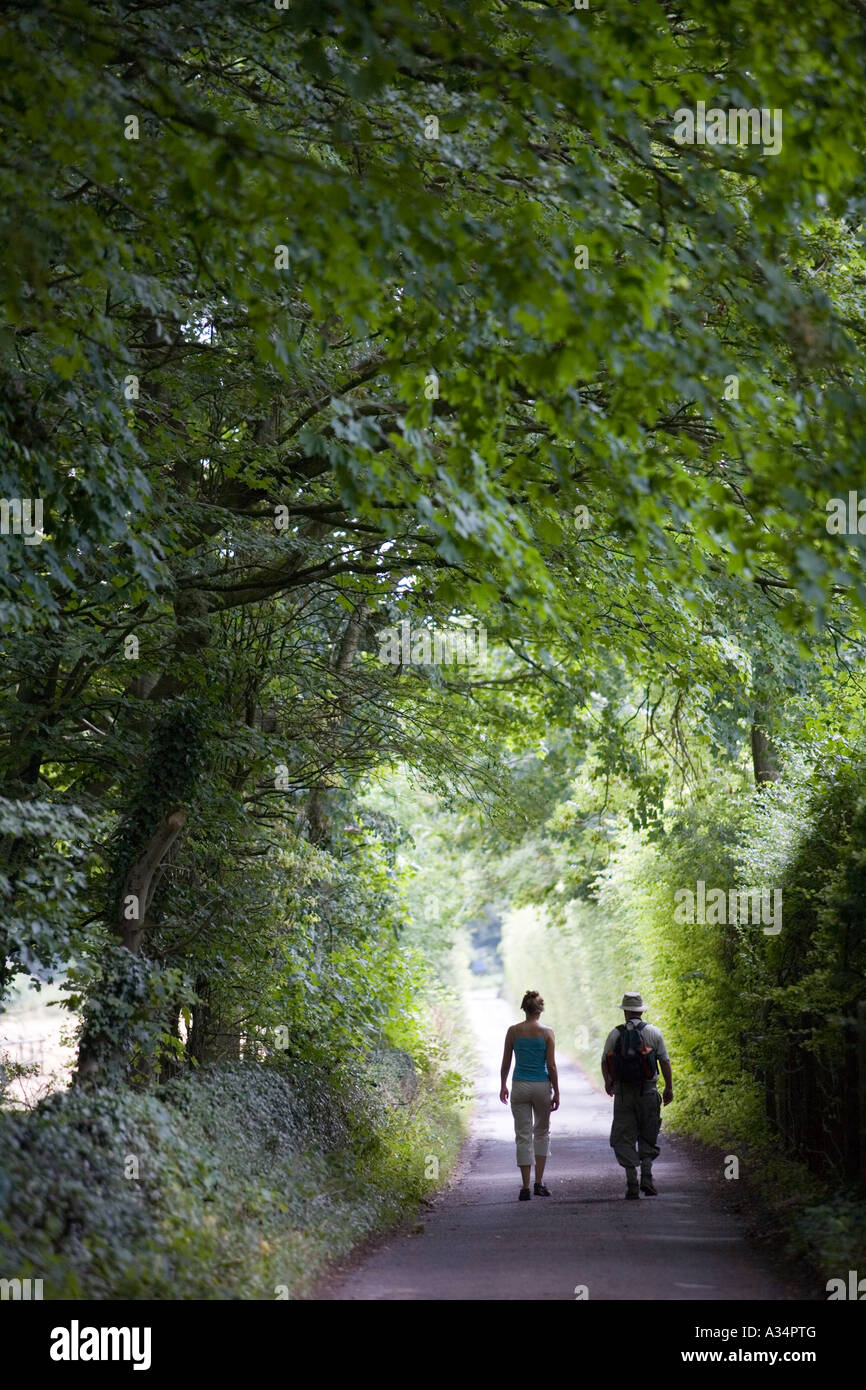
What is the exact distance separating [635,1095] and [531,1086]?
1.01m

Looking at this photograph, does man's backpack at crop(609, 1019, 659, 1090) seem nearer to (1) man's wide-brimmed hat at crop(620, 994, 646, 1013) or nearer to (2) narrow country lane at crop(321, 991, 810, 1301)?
(1) man's wide-brimmed hat at crop(620, 994, 646, 1013)

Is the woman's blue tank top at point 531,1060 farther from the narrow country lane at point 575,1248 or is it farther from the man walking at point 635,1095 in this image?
the narrow country lane at point 575,1248

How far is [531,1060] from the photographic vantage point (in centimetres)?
1259

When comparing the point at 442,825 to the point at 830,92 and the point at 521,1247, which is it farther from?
the point at 830,92

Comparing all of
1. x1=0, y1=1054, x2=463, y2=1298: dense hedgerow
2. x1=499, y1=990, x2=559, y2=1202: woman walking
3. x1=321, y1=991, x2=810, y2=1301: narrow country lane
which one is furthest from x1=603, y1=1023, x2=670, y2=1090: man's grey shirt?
x1=0, y1=1054, x2=463, y2=1298: dense hedgerow

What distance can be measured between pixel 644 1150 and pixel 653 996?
9.92m

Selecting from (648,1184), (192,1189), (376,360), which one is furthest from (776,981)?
(376,360)

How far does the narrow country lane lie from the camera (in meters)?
7.67

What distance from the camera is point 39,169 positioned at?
21.3ft

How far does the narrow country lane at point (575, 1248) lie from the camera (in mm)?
7668

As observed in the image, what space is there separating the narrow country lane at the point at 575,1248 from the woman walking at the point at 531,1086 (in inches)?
16.1

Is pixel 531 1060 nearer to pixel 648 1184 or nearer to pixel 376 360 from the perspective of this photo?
pixel 648 1184

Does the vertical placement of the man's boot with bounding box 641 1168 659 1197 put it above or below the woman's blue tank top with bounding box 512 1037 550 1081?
below
